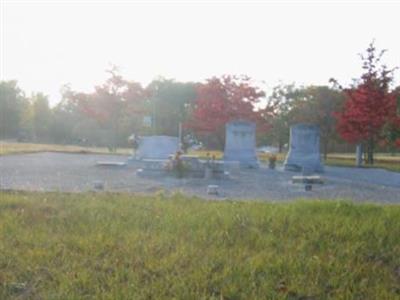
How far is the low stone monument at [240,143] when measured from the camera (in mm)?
20375

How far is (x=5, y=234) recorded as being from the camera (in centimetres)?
509

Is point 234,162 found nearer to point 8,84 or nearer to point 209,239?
point 209,239

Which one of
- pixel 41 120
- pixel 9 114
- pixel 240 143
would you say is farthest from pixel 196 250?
pixel 9 114

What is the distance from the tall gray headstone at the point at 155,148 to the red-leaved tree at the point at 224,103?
8.17 m

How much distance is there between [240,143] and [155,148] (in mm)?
3361

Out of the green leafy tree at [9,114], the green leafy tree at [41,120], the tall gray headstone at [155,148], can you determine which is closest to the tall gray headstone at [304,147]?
the tall gray headstone at [155,148]

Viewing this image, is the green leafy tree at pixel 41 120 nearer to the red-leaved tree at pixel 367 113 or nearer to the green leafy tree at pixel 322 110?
the green leafy tree at pixel 322 110

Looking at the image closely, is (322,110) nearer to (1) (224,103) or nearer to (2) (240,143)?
(1) (224,103)

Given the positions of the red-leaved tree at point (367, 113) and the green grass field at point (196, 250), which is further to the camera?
the red-leaved tree at point (367, 113)

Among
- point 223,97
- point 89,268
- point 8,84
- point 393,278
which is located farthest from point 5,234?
point 8,84

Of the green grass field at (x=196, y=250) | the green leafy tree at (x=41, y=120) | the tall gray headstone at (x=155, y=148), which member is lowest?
the green grass field at (x=196, y=250)

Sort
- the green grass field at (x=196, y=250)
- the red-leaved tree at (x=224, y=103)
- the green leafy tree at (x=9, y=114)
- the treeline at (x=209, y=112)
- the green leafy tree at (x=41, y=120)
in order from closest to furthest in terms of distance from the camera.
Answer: the green grass field at (x=196, y=250)
the treeline at (x=209, y=112)
the red-leaved tree at (x=224, y=103)
the green leafy tree at (x=41, y=120)
the green leafy tree at (x=9, y=114)

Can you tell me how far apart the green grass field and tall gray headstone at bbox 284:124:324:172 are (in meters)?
12.4

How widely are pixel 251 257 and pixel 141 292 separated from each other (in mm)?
1203
